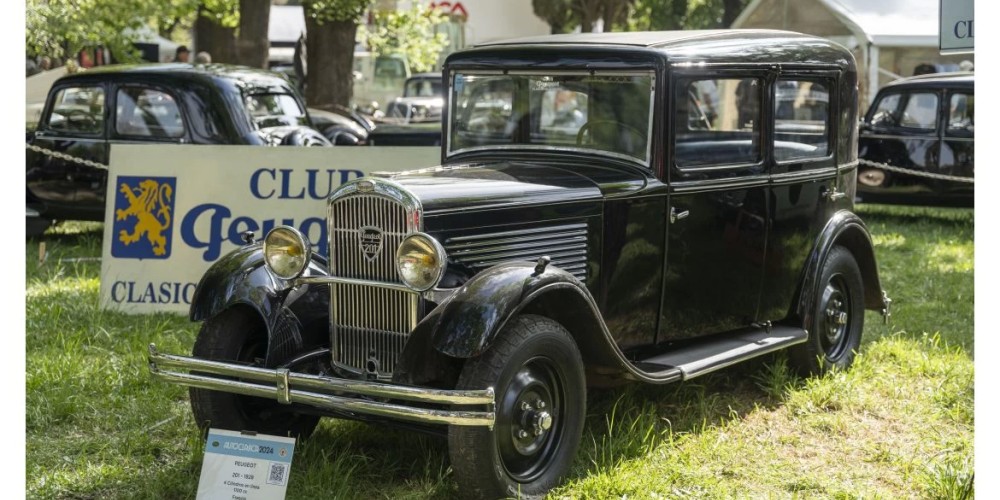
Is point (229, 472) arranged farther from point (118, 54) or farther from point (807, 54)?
point (118, 54)

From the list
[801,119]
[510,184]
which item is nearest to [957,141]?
[801,119]

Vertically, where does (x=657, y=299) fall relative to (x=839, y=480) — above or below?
above

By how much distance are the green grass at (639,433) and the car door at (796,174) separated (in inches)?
18.4

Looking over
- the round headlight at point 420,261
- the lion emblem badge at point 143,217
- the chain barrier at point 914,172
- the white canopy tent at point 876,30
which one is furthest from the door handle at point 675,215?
the white canopy tent at point 876,30

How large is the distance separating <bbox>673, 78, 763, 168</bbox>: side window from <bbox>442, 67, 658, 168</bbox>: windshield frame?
0.14m

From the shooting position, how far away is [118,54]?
14891 mm

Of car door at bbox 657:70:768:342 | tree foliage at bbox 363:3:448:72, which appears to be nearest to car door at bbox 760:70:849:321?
car door at bbox 657:70:768:342

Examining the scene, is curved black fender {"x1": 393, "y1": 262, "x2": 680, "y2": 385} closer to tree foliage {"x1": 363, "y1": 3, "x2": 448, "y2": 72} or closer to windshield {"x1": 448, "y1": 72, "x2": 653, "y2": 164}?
windshield {"x1": 448, "y1": 72, "x2": 653, "y2": 164}

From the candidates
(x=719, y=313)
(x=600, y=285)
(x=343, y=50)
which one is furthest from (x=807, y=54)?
(x=343, y=50)

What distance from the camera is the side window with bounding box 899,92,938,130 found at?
40.5 feet

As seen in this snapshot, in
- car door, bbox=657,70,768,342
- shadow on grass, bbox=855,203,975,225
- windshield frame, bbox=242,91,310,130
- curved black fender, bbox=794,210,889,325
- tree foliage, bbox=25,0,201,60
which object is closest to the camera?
car door, bbox=657,70,768,342

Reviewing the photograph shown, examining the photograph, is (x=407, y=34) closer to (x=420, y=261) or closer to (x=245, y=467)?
(x=420, y=261)

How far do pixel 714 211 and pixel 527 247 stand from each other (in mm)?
1160

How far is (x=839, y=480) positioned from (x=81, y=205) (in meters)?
7.61
